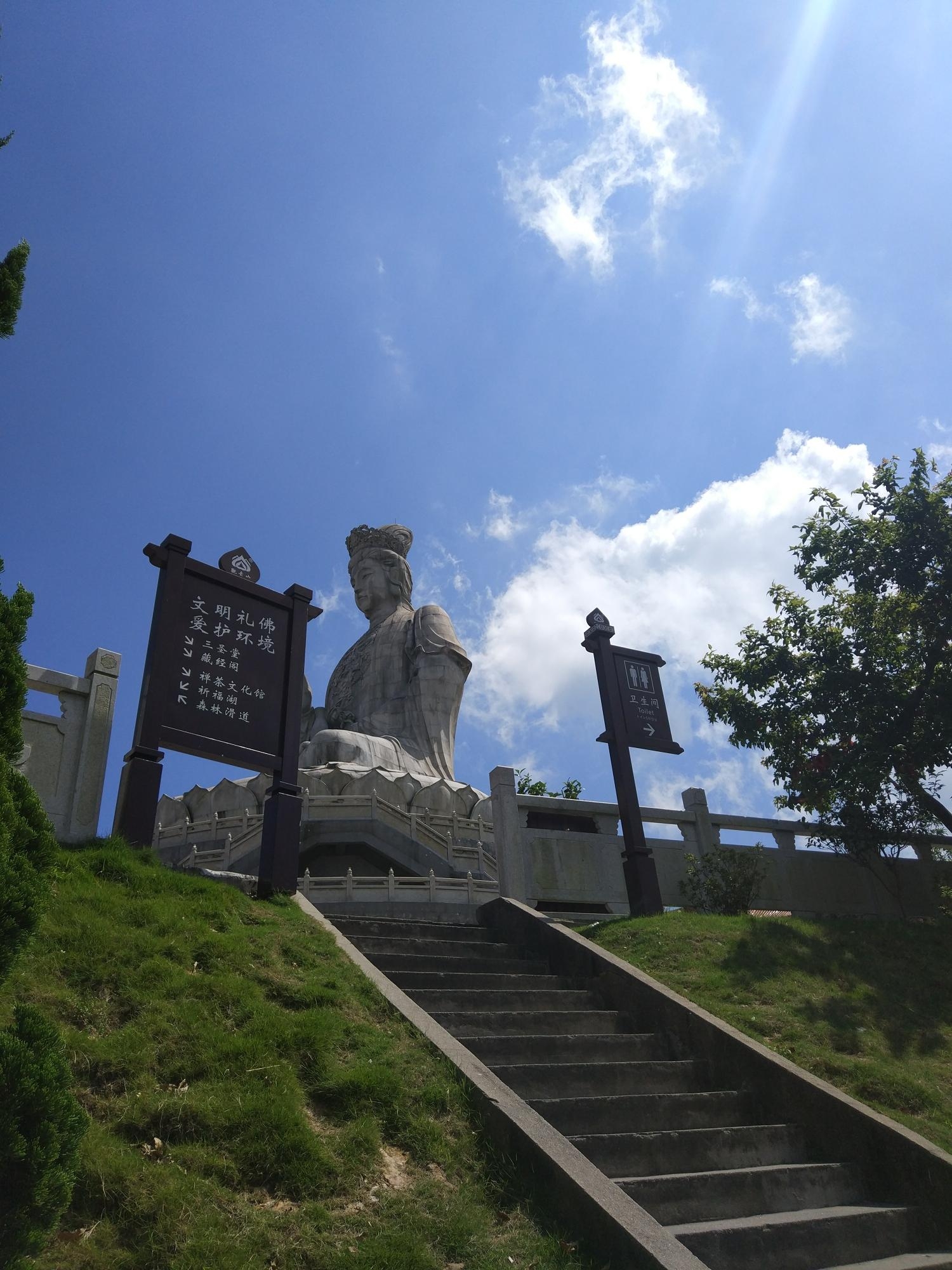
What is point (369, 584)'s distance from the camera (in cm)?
2433

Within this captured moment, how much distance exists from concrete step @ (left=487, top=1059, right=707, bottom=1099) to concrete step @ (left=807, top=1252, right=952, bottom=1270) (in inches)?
64.1

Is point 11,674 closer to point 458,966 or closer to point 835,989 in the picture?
point 458,966

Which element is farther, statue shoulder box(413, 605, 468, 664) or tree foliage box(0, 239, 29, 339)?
statue shoulder box(413, 605, 468, 664)

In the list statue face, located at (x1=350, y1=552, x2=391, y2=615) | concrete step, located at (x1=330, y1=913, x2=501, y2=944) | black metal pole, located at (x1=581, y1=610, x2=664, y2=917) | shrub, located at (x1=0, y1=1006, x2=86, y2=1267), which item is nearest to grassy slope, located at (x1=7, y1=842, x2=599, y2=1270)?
shrub, located at (x1=0, y1=1006, x2=86, y2=1267)

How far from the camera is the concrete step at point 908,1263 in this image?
14.3 ft

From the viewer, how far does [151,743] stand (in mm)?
7977

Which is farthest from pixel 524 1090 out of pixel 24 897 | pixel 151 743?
pixel 151 743

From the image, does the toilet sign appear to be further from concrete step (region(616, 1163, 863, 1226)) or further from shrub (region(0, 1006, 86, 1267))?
shrub (region(0, 1006, 86, 1267))

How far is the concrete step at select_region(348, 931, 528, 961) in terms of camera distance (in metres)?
7.50

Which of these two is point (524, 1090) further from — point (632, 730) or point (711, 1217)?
point (632, 730)

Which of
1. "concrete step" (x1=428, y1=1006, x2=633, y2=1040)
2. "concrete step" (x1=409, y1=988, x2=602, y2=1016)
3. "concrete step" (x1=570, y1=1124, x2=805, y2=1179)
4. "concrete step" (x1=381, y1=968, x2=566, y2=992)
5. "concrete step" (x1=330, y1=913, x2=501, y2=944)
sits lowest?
"concrete step" (x1=570, y1=1124, x2=805, y2=1179)

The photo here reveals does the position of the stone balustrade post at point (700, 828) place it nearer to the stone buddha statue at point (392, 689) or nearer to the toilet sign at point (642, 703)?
the toilet sign at point (642, 703)

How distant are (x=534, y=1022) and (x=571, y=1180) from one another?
7.97ft

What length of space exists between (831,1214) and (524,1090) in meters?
1.70
